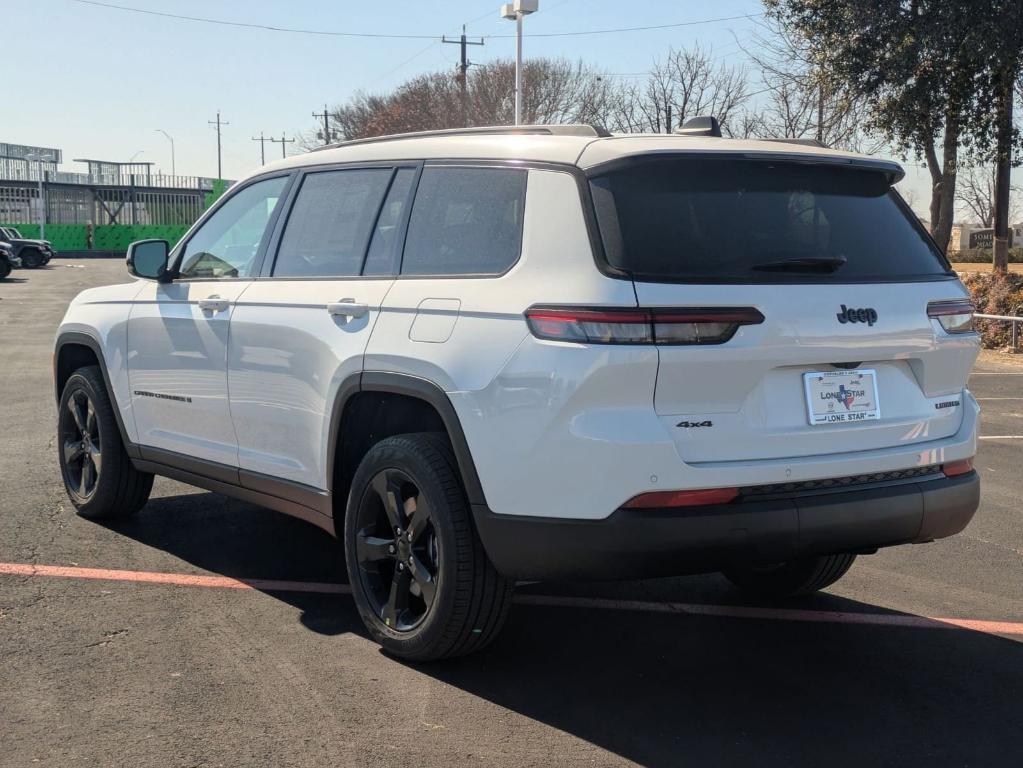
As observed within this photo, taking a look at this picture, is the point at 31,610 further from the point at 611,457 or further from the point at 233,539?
the point at 611,457

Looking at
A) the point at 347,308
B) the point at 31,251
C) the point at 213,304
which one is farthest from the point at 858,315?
the point at 31,251

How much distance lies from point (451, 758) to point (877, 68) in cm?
2152

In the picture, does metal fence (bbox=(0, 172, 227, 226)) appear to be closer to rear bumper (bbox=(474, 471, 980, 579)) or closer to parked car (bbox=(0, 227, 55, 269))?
parked car (bbox=(0, 227, 55, 269))

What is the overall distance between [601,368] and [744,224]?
0.73m

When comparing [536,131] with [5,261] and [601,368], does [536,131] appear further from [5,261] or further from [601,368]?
[5,261]

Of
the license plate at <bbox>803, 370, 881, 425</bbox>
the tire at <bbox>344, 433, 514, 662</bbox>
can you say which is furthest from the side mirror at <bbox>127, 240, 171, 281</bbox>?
the license plate at <bbox>803, 370, 881, 425</bbox>

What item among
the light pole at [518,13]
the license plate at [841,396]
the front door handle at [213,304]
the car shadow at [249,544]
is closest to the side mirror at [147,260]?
the front door handle at [213,304]

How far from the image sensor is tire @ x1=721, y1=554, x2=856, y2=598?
504 cm

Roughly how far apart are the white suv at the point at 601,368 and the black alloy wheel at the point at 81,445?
6.11ft

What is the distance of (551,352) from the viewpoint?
368cm

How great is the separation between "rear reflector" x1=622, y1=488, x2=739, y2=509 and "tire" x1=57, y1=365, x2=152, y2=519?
3517 mm

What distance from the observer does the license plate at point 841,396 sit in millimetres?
3850

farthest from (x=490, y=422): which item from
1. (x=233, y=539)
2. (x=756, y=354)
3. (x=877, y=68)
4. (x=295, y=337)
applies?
(x=877, y=68)

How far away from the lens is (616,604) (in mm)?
5113
